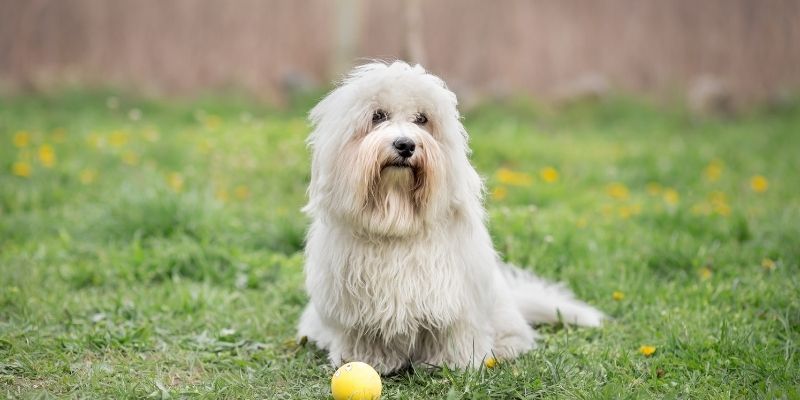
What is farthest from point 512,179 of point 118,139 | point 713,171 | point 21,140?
point 21,140

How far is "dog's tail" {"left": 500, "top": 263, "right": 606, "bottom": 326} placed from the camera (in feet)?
13.5

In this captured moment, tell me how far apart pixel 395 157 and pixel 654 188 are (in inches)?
166

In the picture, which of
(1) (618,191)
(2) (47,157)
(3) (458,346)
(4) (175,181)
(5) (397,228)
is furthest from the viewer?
(2) (47,157)

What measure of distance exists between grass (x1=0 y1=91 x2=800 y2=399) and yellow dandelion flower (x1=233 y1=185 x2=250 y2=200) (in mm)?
37

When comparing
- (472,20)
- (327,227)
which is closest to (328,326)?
(327,227)

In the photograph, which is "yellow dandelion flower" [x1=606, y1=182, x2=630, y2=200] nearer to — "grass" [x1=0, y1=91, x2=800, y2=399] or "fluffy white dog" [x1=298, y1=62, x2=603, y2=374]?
"grass" [x1=0, y1=91, x2=800, y2=399]

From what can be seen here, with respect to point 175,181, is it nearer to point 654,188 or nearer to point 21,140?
point 21,140

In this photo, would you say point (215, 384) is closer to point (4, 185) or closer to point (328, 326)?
point (328, 326)

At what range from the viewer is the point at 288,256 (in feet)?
17.3

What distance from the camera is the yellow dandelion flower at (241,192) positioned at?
6.28m

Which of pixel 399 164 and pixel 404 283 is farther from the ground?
pixel 399 164

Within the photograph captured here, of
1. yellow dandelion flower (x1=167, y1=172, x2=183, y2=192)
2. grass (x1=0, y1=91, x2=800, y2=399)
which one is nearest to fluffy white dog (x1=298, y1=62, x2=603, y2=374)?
grass (x1=0, y1=91, x2=800, y2=399)

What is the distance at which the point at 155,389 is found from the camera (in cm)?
330

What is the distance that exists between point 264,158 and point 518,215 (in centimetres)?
257
